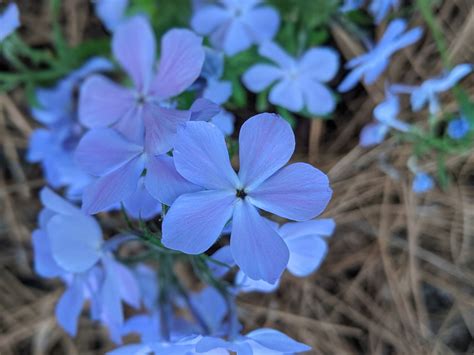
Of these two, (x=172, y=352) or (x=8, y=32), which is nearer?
(x=172, y=352)

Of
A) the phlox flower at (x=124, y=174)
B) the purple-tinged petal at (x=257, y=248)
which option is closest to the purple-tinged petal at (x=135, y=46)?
the phlox flower at (x=124, y=174)

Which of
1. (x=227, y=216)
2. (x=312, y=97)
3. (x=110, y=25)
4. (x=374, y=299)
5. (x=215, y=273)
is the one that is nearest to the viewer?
(x=227, y=216)

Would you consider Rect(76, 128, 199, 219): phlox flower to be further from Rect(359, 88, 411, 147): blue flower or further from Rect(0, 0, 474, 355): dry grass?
Rect(0, 0, 474, 355): dry grass

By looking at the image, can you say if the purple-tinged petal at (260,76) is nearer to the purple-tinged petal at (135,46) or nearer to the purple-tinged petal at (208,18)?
the purple-tinged petal at (208,18)

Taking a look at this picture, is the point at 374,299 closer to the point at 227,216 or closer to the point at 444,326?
the point at 444,326

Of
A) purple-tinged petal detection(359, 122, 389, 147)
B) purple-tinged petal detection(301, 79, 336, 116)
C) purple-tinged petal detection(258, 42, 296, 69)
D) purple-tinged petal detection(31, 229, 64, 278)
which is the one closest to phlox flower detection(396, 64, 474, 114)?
purple-tinged petal detection(359, 122, 389, 147)

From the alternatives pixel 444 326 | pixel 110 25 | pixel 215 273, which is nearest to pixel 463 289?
pixel 444 326

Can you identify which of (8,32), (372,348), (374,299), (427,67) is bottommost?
(372,348)
